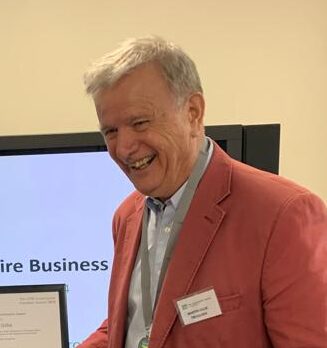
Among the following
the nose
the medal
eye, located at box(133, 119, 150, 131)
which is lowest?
the medal

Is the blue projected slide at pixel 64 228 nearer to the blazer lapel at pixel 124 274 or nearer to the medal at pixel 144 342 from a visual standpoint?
the blazer lapel at pixel 124 274

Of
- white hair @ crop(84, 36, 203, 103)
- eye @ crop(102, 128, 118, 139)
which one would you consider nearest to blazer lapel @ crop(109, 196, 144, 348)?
eye @ crop(102, 128, 118, 139)

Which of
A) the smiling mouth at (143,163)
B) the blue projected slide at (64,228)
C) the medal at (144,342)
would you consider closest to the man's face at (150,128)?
the smiling mouth at (143,163)

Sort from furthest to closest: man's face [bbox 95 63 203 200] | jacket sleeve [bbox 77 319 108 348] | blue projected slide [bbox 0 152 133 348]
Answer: blue projected slide [bbox 0 152 133 348] < jacket sleeve [bbox 77 319 108 348] < man's face [bbox 95 63 203 200]

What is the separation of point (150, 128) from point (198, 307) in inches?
14.3

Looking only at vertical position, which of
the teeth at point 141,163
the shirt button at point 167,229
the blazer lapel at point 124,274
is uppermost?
the teeth at point 141,163

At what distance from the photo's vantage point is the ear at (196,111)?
3.61 feet

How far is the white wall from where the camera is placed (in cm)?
203

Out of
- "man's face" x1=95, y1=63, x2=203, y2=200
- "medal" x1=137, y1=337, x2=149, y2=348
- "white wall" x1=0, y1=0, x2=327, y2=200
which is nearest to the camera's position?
"man's face" x1=95, y1=63, x2=203, y2=200

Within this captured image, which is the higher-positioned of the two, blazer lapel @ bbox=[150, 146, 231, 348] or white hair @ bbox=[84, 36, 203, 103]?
white hair @ bbox=[84, 36, 203, 103]

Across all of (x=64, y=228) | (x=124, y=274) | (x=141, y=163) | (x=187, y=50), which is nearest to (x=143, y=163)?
(x=141, y=163)

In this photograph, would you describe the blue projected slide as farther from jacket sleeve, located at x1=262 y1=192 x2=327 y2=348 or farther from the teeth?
jacket sleeve, located at x1=262 y1=192 x2=327 y2=348

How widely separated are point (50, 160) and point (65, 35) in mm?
550

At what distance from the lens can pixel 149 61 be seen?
→ 3.52 feet
